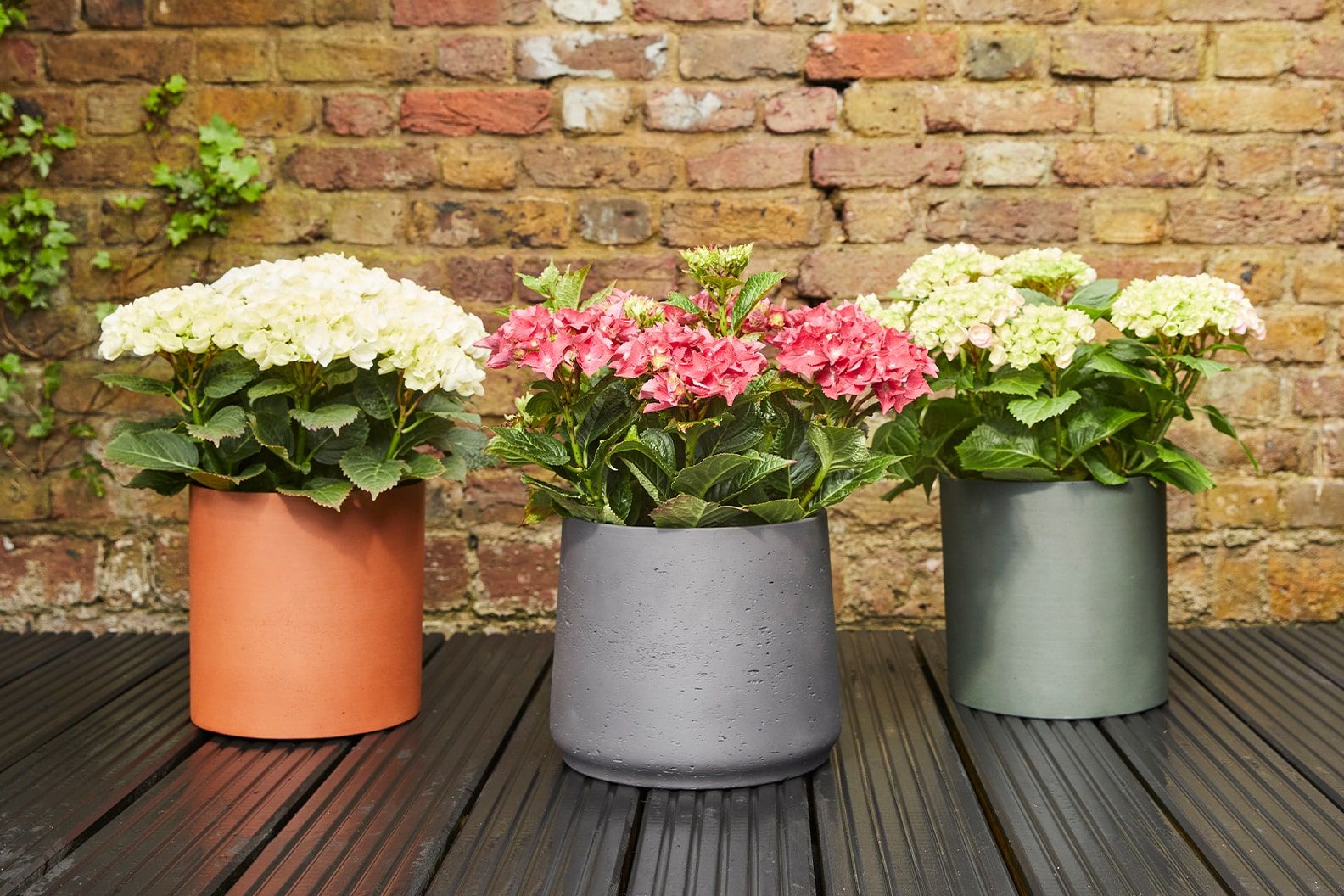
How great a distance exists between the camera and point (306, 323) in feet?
4.20

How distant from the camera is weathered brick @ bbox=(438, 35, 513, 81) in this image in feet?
6.53

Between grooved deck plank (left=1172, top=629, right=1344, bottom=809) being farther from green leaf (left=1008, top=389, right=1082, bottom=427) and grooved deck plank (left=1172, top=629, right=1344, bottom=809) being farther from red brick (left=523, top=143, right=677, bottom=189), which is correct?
red brick (left=523, top=143, right=677, bottom=189)

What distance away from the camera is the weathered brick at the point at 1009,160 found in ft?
6.53

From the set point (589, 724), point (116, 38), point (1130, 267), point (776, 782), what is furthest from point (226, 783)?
point (1130, 267)

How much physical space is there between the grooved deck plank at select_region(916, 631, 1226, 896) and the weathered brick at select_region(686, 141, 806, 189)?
0.93m

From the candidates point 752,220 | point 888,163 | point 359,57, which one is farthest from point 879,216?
point 359,57

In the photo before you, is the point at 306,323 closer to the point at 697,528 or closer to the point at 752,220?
the point at 697,528

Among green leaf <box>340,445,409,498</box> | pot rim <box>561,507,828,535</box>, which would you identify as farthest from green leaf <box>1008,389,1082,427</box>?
green leaf <box>340,445,409,498</box>

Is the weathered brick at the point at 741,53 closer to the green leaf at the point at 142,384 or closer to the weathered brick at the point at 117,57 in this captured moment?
the weathered brick at the point at 117,57

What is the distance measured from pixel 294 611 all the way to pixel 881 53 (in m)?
1.27

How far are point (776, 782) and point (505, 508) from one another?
93 centimetres

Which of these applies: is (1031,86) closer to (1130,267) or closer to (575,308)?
(1130,267)

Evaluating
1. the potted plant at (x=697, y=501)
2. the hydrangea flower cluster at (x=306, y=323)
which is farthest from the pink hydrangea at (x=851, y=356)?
the hydrangea flower cluster at (x=306, y=323)

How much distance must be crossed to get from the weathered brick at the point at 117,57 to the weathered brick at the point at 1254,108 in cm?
163
